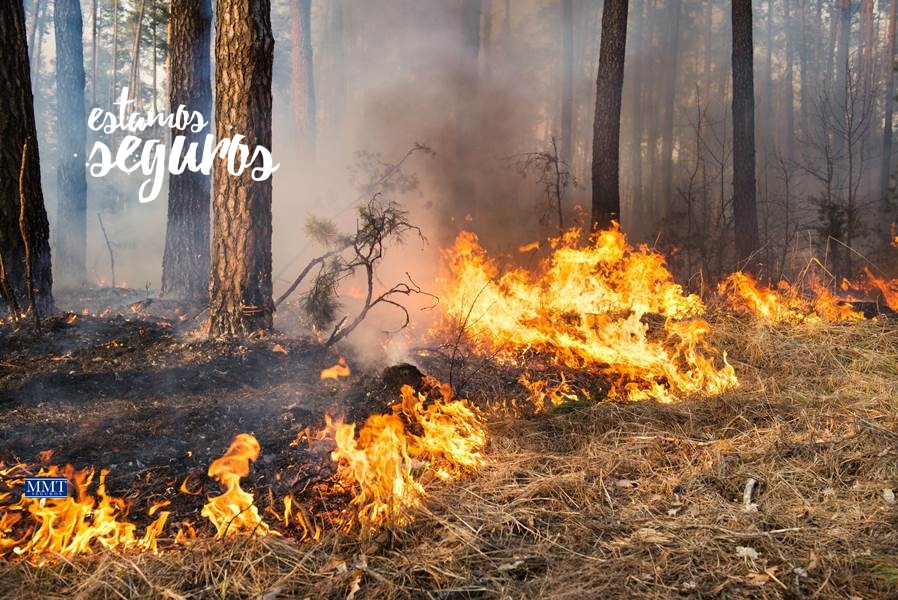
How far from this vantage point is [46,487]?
3301mm

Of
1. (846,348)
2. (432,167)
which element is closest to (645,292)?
(846,348)

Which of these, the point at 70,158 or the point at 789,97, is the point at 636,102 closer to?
the point at 789,97

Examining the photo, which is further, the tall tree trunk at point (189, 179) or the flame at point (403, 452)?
the tall tree trunk at point (189, 179)

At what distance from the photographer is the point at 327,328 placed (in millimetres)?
6648

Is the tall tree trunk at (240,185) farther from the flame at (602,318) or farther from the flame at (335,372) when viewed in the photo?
the flame at (602,318)

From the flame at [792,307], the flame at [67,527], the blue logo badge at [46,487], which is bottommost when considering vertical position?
the flame at [67,527]

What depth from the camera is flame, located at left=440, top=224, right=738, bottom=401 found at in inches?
218

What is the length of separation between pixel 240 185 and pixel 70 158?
8.15 m

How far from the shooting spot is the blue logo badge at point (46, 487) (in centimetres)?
326

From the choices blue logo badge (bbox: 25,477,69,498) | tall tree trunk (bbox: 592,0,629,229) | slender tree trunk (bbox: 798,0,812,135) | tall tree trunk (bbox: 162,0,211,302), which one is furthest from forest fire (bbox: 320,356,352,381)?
slender tree trunk (bbox: 798,0,812,135)

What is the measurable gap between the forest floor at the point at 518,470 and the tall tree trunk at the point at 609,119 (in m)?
3.57

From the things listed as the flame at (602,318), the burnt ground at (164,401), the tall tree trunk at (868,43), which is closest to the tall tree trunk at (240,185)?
the burnt ground at (164,401)

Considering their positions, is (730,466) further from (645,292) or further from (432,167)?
(432,167)

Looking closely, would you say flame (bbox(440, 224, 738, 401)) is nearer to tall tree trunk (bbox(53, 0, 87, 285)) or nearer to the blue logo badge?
the blue logo badge
